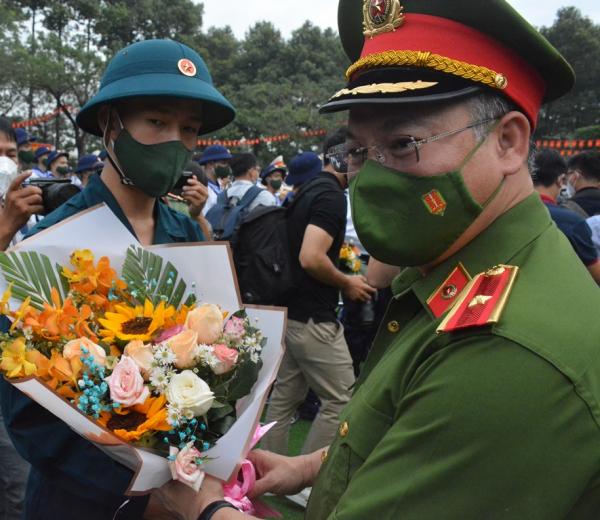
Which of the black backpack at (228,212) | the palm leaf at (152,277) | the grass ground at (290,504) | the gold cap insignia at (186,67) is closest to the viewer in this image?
the palm leaf at (152,277)

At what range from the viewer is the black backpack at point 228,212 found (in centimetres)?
577

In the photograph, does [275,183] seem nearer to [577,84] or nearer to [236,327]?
[236,327]

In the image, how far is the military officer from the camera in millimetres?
967

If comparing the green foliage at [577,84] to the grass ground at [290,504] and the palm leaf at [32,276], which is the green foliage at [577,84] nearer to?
the grass ground at [290,504]

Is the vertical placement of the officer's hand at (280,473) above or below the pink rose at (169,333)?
below

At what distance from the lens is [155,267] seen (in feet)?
5.91

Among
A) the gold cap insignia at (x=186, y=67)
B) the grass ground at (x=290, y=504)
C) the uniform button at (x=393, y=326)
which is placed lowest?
the grass ground at (x=290, y=504)

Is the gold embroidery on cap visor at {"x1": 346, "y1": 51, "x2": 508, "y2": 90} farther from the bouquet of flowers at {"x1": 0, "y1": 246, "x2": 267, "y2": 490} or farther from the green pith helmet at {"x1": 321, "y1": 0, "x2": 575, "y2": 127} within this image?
the bouquet of flowers at {"x1": 0, "y1": 246, "x2": 267, "y2": 490}

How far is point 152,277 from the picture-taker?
1785 millimetres

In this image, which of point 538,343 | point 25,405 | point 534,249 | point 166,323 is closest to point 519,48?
point 534,249

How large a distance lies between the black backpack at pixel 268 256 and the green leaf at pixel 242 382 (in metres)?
2.33

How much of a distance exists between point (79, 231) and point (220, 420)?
743 millimetres

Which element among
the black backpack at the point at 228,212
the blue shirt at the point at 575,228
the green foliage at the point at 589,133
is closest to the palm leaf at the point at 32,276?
the blue shirt at the point at 575,228

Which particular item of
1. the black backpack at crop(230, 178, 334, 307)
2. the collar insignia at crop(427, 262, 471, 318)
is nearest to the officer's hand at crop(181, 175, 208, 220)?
the black backpack at crop(230, 178, 334, 307)
